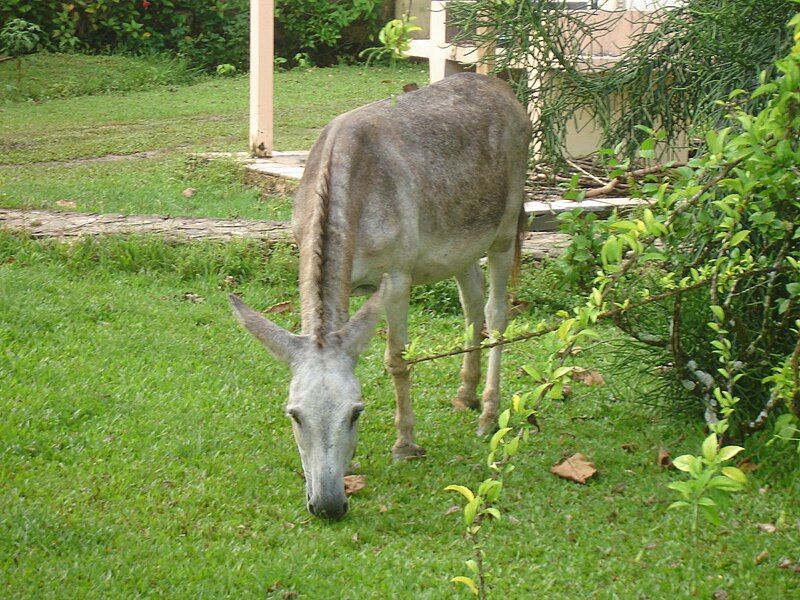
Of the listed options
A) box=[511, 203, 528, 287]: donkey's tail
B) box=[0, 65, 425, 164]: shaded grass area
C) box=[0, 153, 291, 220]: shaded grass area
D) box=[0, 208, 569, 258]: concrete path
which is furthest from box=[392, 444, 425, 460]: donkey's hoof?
box=[0, 65, 425, 164]: shaded grass area

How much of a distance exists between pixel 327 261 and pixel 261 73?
7.34 meters

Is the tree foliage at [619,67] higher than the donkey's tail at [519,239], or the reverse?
the tree foliage at [619,67]

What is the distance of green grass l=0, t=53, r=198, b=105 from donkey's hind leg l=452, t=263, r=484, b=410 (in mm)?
12455

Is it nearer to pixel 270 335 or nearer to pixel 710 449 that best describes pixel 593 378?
pixel 270 335

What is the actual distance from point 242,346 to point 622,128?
310 cm

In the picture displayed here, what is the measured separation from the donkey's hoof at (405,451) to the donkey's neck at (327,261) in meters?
1.16

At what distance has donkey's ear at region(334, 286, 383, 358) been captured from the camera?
5.07 m

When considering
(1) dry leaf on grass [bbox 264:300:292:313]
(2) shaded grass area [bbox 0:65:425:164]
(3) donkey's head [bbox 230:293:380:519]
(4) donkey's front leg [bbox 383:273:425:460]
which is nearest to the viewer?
(3) donkey's head [bbox 230:293:380:519]

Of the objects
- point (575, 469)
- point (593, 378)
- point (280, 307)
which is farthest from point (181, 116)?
point (575, 469)

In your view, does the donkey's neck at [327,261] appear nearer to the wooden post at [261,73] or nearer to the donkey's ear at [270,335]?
the donkey's ear at [270,335]

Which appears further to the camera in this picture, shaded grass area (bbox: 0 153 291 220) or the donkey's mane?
shaded grass area (bbox: 0 153 291 220)

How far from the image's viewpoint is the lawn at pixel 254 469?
4734mm

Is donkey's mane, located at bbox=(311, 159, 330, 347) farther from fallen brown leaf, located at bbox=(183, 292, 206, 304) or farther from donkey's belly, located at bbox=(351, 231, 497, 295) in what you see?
fallen brown leaf, located at bbox=(183, 292, 206, 304)

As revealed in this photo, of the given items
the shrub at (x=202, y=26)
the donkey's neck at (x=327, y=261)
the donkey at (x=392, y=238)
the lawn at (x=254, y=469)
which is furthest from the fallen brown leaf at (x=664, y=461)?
the shrub at (x=202, y=26)
